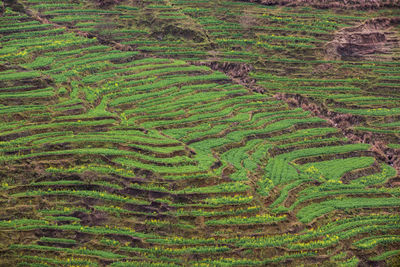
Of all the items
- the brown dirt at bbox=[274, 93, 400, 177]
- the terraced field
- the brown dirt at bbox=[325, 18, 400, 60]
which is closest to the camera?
the terraced field

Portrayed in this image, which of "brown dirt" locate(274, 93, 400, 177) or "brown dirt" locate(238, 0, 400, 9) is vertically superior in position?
"brown dirt" locate(238, 0, 400, 9)

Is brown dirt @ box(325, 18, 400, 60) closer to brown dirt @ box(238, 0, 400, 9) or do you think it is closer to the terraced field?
the terraced field

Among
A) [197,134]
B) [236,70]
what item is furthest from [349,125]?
[197,134]

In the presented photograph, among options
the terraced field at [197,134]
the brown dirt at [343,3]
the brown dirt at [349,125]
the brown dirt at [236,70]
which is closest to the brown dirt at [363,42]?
the terraced field at [197,134]

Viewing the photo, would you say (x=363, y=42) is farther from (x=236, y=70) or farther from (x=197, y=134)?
(x=197, y=134)

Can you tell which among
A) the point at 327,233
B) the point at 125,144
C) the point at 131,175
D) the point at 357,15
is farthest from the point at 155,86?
the point at 357,15

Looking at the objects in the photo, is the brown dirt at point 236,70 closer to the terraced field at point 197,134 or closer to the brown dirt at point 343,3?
the terraced field at point 197,134

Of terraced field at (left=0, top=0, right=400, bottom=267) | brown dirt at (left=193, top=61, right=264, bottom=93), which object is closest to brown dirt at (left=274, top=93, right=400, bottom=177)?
terraced field at (left=0, top=0, right=400, bottom=267)
